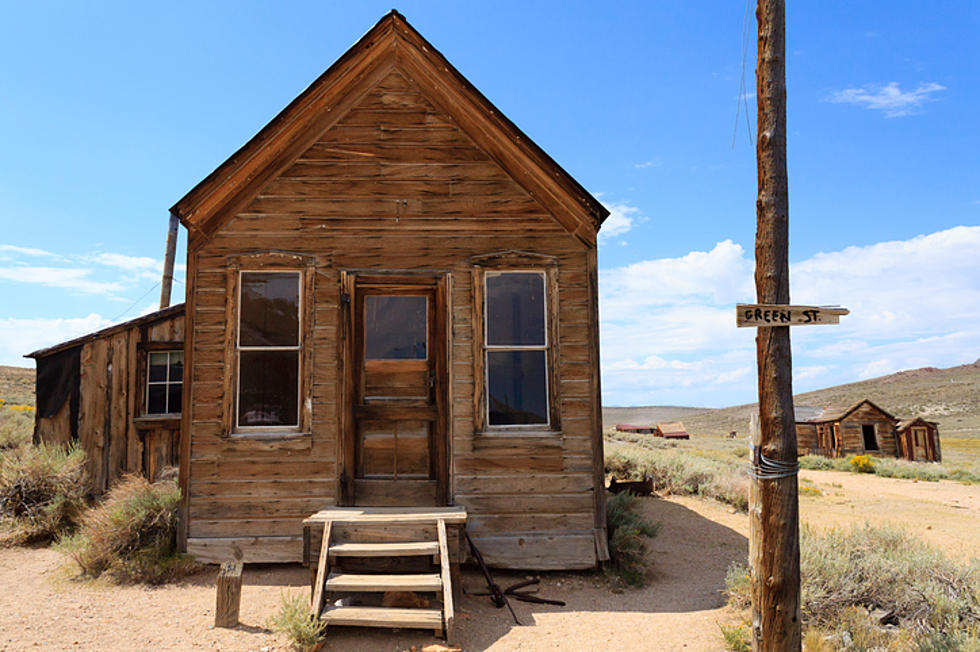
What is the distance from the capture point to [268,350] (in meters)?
7.29

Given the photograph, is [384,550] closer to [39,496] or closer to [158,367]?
[39,496]

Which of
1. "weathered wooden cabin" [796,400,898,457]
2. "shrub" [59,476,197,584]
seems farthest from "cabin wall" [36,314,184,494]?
"weathered wooden cabin" [796,400,898,457]

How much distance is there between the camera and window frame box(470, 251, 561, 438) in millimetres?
7160

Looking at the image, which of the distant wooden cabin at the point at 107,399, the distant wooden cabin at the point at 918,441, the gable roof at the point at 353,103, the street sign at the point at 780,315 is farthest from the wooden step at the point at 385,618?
the distant wooden cabin at the point at 918,441

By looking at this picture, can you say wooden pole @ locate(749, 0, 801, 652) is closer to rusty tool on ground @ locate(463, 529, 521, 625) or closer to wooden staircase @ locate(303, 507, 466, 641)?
rusty tool on ground @ locate(463, 529, 521, 625)

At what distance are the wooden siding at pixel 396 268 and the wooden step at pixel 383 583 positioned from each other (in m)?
1.43

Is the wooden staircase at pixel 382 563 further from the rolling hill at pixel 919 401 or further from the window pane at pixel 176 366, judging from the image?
the rolling hill at pixel 919 401

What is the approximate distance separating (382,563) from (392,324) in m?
2.71

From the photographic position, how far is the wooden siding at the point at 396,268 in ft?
23.1

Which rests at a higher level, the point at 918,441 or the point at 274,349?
the point at 274,349

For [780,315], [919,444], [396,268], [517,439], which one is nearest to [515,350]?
[517,439]

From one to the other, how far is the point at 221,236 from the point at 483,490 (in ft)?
13.9

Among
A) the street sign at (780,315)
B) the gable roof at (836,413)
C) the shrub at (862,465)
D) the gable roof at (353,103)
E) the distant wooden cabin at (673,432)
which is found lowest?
the shrub at (862,465)

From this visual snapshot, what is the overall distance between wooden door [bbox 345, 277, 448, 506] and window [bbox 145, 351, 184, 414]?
5229mm
